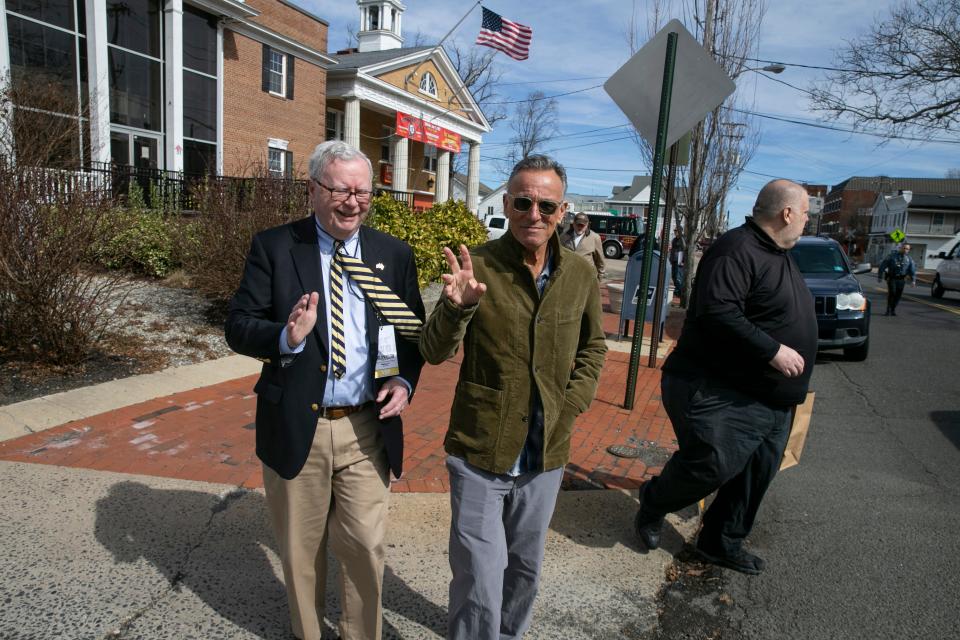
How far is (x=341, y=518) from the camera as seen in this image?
7.61 ft

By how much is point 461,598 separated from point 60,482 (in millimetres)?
2668

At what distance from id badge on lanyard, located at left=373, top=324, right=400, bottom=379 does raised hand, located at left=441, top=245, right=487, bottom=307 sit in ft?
1.26

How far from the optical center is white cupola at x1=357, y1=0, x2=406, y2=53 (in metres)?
30.7

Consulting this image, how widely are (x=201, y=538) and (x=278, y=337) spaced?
164 centimetres

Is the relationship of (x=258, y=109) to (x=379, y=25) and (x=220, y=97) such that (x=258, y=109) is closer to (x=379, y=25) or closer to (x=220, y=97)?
(x=220, y=97)

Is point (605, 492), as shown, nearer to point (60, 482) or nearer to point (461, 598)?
point (461, 598)

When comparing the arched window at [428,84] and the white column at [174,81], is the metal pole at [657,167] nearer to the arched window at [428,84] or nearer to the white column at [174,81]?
the white column at [174,81]

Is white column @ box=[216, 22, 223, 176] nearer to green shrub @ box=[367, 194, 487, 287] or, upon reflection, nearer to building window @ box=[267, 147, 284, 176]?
building window @ box=[267, 147, 284, 176]

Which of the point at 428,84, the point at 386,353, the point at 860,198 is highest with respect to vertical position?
the point at 860,198

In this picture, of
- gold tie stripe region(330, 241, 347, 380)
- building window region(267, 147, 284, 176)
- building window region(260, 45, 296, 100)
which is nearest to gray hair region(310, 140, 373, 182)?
gold tie stripe region(330, 241, 347, 380)

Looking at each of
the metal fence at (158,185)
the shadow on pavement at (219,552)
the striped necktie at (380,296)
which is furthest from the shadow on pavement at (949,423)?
the metal fence at (158,185)

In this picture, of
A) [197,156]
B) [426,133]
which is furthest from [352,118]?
[197,156]

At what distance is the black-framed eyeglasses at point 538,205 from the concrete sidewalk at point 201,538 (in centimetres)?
173

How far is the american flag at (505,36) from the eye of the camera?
2022 centimetres
